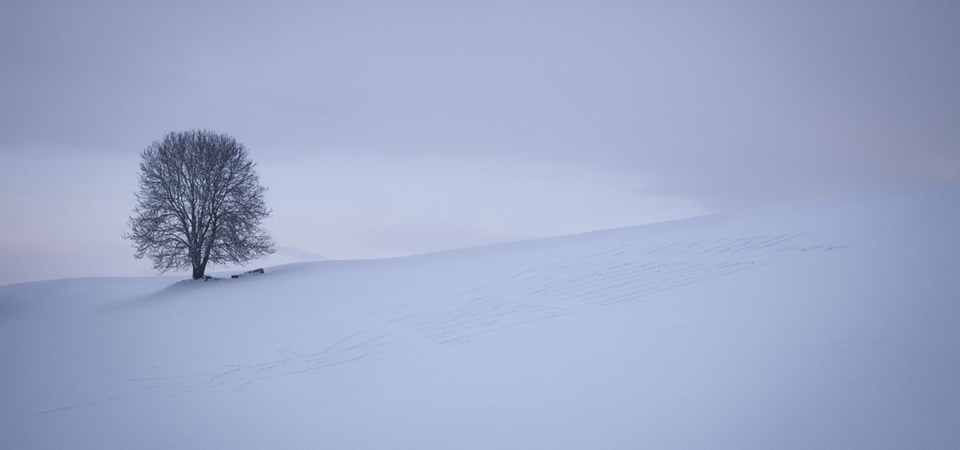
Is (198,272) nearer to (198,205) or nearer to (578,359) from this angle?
(198,205)

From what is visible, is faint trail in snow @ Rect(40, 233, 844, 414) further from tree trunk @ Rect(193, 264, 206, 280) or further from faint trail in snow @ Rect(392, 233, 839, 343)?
tree trunk @ Rect(193, 264, 206, 280)

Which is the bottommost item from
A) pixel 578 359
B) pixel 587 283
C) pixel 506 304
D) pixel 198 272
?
pixel 578 359

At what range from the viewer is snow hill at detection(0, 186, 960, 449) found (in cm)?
380

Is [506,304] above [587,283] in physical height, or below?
below

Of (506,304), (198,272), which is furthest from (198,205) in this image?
(506,304)

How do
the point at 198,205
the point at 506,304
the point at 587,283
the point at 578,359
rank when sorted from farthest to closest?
the point at 198,205 → the point at 587,283 → the point at 506,304 → the point at 578,359

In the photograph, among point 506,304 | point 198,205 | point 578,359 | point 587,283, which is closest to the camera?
point 578,359

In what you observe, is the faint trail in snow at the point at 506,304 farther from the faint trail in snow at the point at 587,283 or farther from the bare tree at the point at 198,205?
the bare tree at the point at 198,205

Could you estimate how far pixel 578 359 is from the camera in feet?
18.2

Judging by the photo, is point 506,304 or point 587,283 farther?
point 587,283

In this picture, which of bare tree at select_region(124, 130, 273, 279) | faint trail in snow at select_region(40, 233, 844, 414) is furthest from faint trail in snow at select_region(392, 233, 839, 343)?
bare tree at select_region(124, 130, 273, 279)

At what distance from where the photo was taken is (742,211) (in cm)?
1555

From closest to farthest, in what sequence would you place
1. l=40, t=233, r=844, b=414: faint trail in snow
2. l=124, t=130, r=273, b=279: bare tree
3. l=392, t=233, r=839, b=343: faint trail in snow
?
l=40, t=233, r=844, b=414: faint trail in snow
l=392, t=233, r=839, b=343: faint trail in snow
l=124, t=130, r=273, b=279: bare tree

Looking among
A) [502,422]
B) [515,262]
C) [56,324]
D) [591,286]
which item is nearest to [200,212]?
[56,324]
